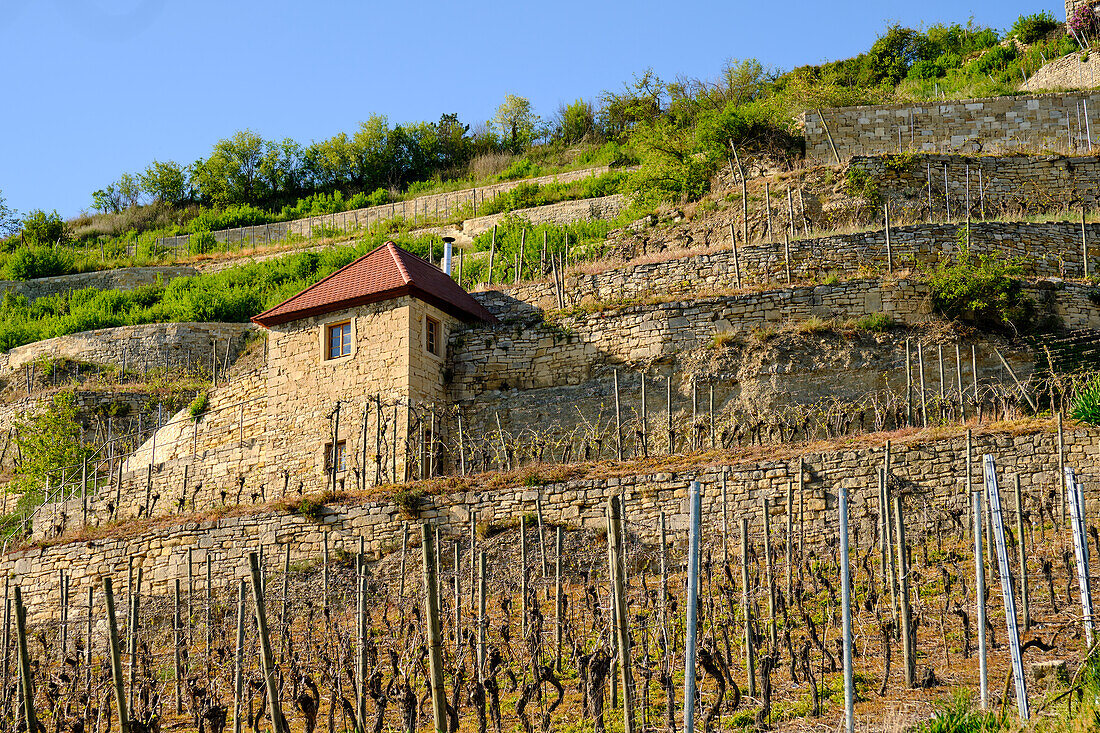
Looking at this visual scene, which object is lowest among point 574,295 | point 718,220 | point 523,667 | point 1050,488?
point 523,667

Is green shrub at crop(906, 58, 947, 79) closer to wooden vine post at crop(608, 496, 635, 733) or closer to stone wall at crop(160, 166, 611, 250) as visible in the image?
stone wall at crop(160, 166, 611, 250)

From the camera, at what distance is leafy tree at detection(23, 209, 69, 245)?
42906 mm

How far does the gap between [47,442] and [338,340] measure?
24.4 feet

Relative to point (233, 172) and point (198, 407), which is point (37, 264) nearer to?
point (233, 172)

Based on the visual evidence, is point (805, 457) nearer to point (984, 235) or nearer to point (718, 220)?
point (984, 235)

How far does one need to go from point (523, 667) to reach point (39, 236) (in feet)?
123

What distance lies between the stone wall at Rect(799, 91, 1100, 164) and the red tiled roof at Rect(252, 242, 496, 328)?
9.39 metres

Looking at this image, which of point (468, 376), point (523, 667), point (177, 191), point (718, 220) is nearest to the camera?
point (523, 667)

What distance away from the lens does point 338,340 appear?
2086 centimetres

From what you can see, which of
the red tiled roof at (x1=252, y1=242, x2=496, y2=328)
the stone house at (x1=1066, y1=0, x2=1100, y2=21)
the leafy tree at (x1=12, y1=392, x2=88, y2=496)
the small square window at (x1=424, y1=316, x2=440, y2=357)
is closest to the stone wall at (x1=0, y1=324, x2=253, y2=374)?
the leafy tree at (x1=12, y1=392, x2=88, y2=496)

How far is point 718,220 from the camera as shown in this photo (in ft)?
78.9

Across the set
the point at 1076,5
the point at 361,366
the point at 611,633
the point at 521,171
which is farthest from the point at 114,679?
the point at 1076,5

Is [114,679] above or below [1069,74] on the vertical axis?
below

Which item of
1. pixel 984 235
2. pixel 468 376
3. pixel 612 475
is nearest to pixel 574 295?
pixel 468 376
